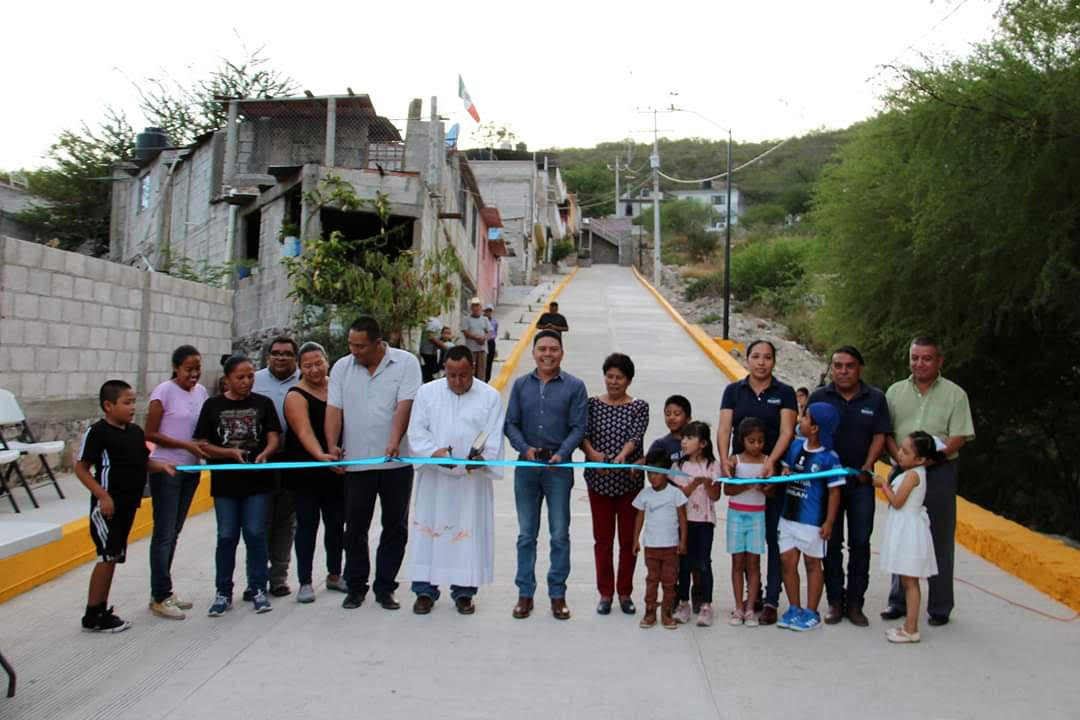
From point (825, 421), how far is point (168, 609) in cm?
427

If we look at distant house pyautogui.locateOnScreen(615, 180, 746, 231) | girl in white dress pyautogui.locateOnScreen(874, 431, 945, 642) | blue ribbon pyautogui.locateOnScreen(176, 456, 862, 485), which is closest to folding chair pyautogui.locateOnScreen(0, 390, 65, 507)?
blue ribbon pyautogui.locateOnScreen(176, 456, 862, 485)

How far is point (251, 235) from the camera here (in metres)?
21.5

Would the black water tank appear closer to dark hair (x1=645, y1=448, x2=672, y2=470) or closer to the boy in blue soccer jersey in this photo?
dark hair (x1=645, y1=448, x2=672, y2=470)

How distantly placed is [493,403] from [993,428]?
31.9 feet

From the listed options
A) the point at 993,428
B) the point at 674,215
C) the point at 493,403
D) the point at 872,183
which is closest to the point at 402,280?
the point at 872,183

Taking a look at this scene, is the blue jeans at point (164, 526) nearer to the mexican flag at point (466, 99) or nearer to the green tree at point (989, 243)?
the green tree at point (989, 243)

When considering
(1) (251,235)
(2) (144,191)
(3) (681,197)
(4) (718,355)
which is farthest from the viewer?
(3) (681,197)

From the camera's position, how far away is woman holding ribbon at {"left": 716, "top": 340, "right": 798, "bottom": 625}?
6309 millimetres

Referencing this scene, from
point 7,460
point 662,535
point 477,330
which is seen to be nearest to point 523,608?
point 662,535

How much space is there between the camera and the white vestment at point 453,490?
21.0 ft

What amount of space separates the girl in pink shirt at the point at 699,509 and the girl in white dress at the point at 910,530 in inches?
41.0

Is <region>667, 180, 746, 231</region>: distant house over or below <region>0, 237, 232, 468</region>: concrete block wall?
over

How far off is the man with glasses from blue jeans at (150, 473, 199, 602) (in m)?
0.60

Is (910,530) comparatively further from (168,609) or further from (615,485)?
(168,609)
